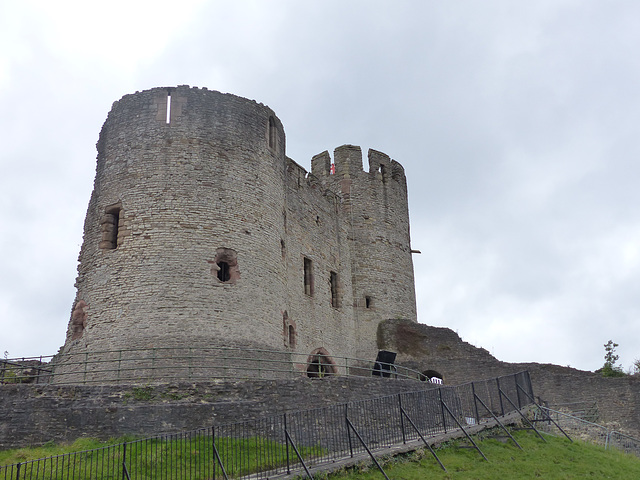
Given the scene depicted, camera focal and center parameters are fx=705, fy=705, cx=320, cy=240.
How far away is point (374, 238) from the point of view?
1321 inches

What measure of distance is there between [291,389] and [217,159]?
26.2ft

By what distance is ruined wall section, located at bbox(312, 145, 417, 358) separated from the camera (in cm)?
3222

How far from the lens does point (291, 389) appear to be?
18.4 meters

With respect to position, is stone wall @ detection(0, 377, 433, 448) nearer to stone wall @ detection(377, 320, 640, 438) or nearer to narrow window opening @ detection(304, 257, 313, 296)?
narrow window opening @ detection(304, 257, 313, 296)

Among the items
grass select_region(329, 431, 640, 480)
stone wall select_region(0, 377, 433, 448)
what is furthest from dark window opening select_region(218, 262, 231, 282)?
grass select_region(329, 431, 640, 480)

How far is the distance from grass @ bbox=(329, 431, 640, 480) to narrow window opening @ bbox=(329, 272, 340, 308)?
1184 centimetres

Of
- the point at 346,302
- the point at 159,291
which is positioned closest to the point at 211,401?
the point at 159,291

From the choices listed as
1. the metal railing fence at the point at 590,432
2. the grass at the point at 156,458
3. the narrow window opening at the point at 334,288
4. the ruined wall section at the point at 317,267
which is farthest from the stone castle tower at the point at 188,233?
the metal railing fence at the point at 590,432

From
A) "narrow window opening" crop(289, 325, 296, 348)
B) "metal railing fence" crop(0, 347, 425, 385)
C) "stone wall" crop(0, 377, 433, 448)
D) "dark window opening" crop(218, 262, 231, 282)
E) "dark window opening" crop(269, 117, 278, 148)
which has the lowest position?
"stone wall" crop(0, 377, 433, 448)

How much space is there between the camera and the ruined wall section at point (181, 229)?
2023cm

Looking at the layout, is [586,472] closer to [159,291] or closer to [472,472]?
[472,472]

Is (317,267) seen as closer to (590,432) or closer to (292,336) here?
(292,336)

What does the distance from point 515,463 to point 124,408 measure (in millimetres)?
9539

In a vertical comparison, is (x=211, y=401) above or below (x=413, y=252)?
below
